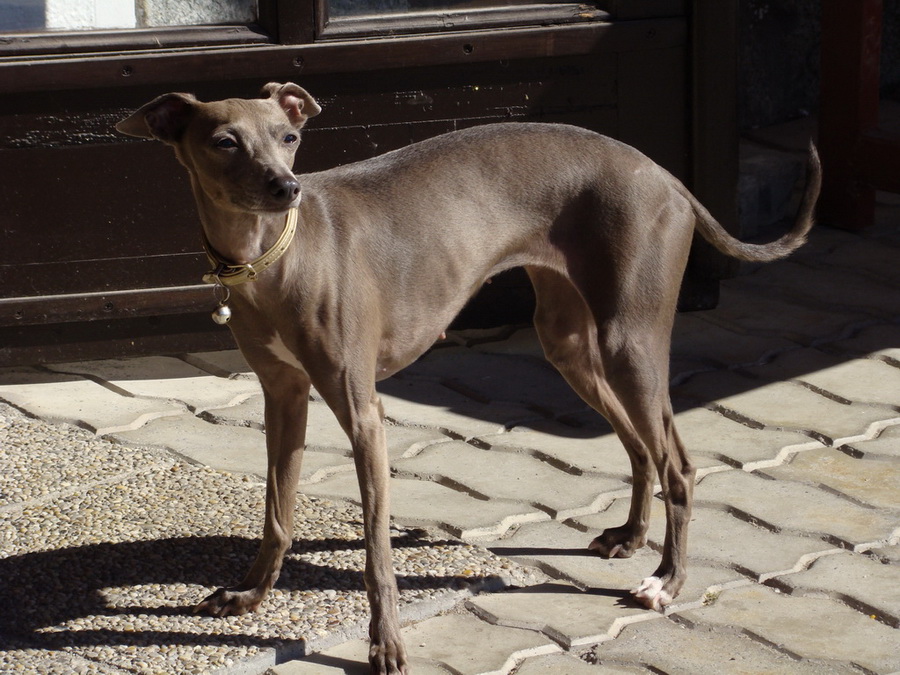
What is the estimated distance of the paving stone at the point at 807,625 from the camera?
3.50 metres

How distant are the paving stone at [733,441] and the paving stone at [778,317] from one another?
0.98 metres

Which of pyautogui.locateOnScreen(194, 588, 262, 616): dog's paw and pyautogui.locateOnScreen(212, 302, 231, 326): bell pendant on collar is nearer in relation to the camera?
pyautogui.locateOnScreen(212, 302, 231, 326): bell pendant on collar

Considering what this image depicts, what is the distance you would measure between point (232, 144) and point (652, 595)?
170cm

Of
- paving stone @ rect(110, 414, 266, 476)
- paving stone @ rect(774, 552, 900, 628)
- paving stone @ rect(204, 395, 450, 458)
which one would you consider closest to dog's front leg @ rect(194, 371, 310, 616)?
paving stone @ rect(110, 414, 266, 476)

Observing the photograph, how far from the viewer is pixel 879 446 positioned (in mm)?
4902

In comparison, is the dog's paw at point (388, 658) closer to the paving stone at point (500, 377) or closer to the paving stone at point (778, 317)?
the paving stone at point (500, 377)

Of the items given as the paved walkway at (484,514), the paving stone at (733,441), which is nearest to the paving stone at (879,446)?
the paved walkway at (484,514)

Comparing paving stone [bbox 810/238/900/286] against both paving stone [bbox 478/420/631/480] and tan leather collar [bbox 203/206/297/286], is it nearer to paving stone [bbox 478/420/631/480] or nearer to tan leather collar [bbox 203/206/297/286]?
paving stone [bbox 478/420/631/480]

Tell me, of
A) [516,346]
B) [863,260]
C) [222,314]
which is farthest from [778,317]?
[222,314]

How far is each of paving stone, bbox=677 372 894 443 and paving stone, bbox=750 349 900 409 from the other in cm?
8

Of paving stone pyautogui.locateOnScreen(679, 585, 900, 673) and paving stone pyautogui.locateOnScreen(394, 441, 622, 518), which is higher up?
paving stone pyautogui.locateOnScreen(679, 585, 900, 673)

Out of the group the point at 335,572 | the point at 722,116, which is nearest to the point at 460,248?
the point at 335,572

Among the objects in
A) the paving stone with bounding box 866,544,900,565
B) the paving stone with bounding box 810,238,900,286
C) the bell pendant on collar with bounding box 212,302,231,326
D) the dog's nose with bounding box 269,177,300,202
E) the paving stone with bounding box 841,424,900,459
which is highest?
the dog's nose with bounding box 269,177,300,202

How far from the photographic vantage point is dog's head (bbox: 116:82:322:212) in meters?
3.29
